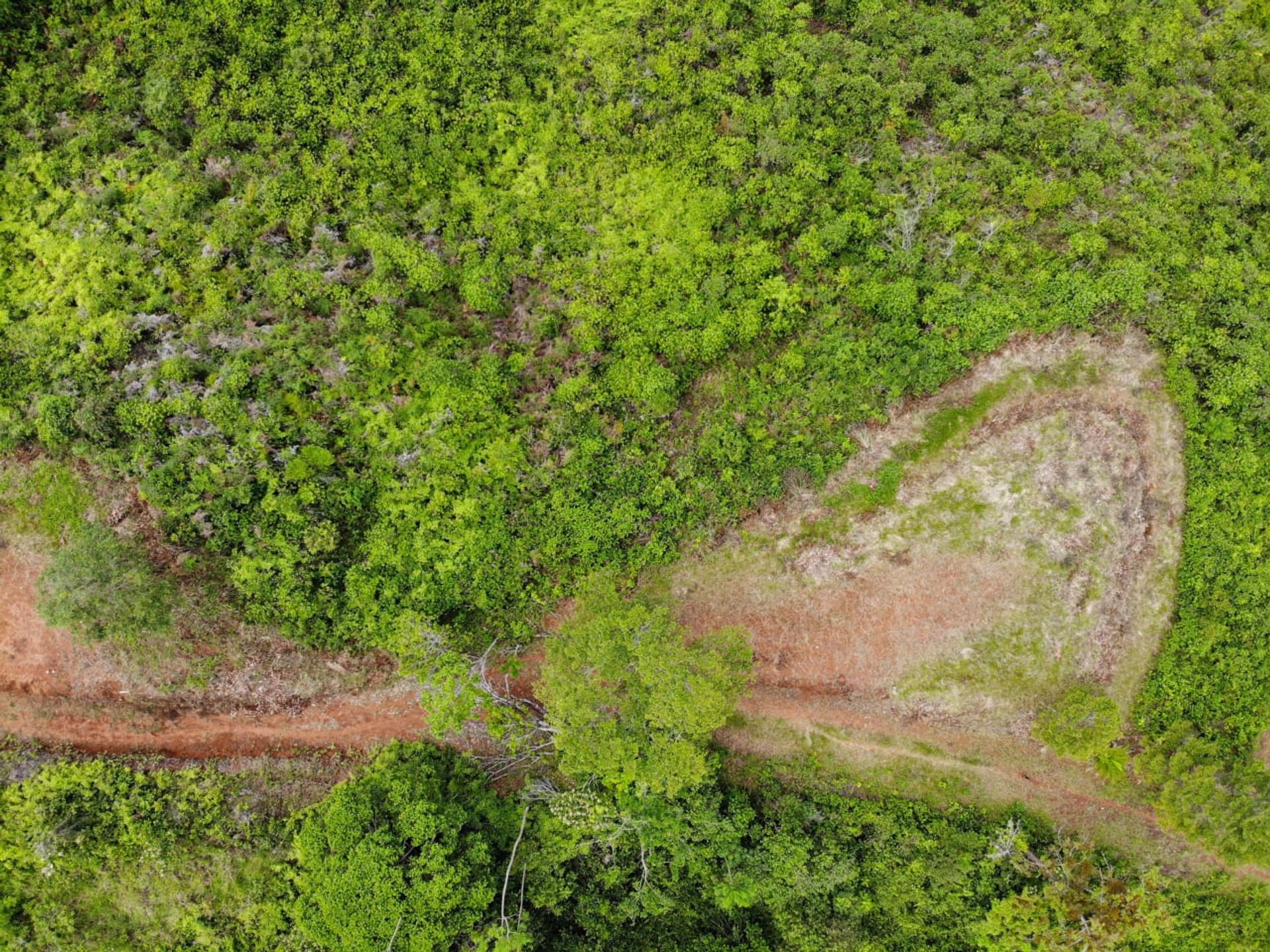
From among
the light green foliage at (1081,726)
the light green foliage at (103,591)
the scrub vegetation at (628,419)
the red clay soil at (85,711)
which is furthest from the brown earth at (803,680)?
the light green foliage at (103,591)

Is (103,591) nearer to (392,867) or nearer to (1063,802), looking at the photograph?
(392,867)

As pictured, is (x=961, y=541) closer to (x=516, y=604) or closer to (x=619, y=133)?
(x=516, y=604)

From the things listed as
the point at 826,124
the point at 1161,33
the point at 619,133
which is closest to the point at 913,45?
the point at 826,124

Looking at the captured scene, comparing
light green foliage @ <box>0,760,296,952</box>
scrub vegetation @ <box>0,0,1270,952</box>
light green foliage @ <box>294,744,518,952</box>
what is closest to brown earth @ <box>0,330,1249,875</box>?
scrub vegetation @ <box>0,0,1270,952</box>

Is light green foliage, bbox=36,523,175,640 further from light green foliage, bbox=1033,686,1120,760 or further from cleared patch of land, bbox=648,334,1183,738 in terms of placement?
light green foliage, bbox=1033,686,1120,760

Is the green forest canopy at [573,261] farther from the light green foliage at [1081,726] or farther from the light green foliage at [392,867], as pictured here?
the light green foliage at [392,867]
